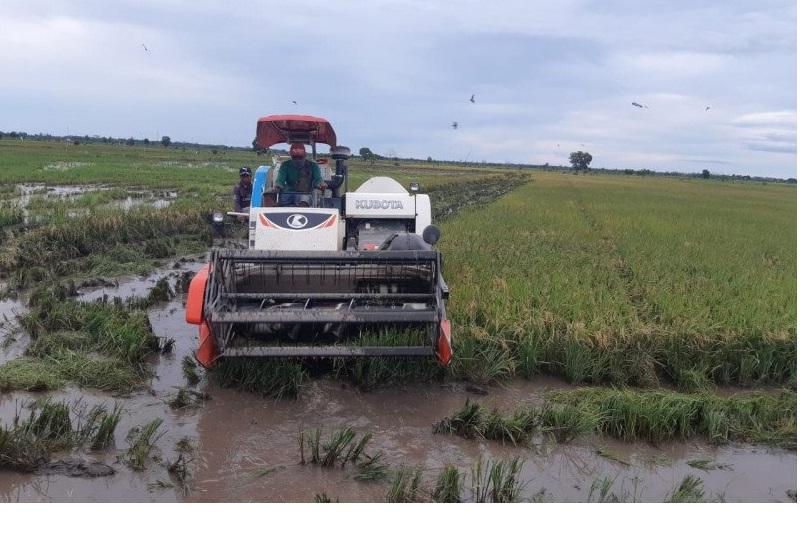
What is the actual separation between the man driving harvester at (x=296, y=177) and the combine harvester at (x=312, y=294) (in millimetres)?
46

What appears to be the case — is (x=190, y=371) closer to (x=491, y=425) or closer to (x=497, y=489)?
(x=491, y=425)

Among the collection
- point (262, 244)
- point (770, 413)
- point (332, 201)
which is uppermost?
point (332, 201)

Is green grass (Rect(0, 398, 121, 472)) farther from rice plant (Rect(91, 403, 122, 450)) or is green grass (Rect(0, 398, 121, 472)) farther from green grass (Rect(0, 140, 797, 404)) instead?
green grass (Rect(0, 140, 797, 404))

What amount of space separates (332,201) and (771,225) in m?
15.8

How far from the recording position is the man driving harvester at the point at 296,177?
23.7 ft

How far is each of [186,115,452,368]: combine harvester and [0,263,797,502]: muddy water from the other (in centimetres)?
40

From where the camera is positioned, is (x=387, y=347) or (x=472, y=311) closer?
(x=387, y=347)

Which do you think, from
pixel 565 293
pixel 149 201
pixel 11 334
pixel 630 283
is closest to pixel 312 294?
pixel 565 293

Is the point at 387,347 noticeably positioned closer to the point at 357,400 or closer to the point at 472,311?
the point at 357,400

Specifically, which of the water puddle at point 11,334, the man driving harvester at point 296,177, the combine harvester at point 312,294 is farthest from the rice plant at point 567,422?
the water puddle at point 11,334

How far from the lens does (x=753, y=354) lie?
5.81 metres

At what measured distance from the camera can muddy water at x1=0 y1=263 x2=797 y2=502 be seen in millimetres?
3568

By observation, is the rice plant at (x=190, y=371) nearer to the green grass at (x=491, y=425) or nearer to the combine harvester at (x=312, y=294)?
the combine harvester at (x=312, y=294)

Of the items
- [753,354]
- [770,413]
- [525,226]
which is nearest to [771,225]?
[525,226]
